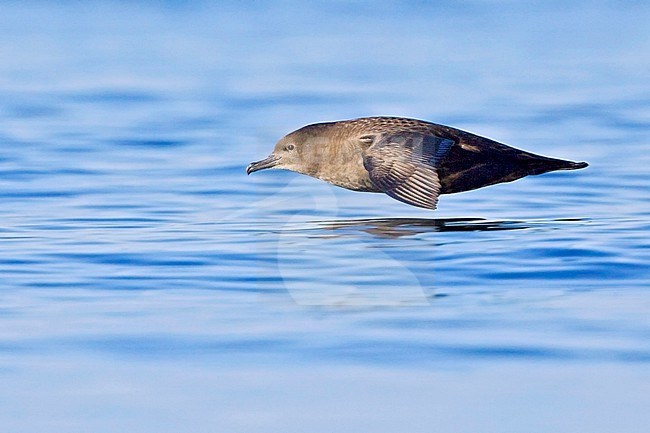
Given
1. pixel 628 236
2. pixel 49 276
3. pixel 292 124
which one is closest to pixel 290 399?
pixel 49 276

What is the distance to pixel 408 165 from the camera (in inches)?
344

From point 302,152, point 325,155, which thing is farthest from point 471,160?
point 302,152

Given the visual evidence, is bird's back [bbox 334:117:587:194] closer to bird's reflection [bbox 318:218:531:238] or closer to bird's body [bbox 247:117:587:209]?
bird's body [bbox 247:117:587:209]

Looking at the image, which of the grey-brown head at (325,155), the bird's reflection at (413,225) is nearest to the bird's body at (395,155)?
the grey-brown head at (325,155)

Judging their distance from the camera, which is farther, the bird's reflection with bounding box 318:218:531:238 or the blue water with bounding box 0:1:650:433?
the bird's reflection with bounding box 318:218:531:238

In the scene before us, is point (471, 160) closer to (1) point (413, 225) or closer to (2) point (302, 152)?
(1) point (413, 225)

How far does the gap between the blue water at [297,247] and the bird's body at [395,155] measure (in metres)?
0.25

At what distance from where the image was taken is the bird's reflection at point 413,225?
28.5ft

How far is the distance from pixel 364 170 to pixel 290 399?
3945 mm

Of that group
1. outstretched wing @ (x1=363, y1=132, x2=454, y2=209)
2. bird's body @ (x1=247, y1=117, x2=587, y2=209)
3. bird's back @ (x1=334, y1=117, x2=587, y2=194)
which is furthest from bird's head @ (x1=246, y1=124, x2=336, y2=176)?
outstretched wing @ (x1=363, y1=132, x2=454, y2=209)

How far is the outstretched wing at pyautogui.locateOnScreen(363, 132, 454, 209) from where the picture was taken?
27.8 feet

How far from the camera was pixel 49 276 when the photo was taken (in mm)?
7449

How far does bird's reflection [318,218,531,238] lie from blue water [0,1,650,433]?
1.1 inches

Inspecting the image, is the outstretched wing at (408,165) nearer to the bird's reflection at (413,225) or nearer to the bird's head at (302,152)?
the bird's reflection at (413,225)
